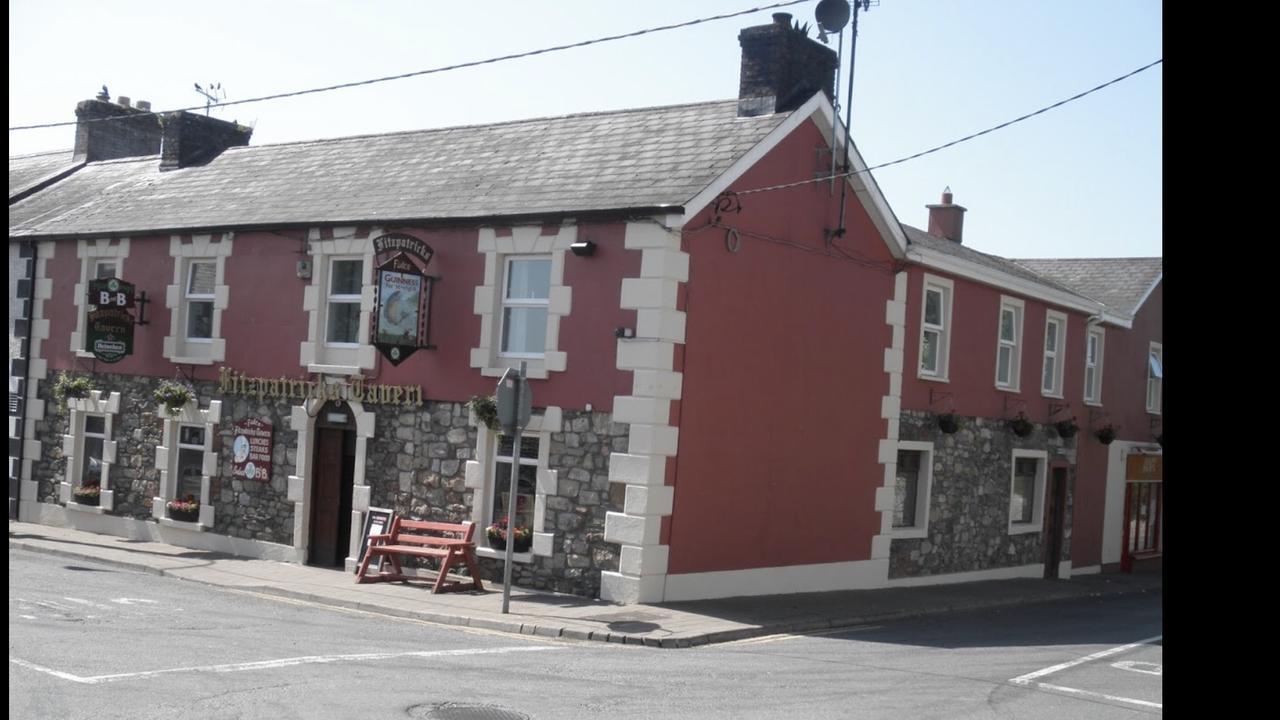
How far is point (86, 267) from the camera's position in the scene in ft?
71.9

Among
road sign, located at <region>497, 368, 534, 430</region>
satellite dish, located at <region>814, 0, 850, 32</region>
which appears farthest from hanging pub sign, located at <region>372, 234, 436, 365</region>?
satellite dish, located at <region>814, 0, 850, 32</region>

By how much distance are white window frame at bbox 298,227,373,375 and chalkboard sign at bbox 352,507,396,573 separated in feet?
6.74

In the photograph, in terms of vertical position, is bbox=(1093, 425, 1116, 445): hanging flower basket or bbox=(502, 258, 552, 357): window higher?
bbox=(502, 258, 552, 357): window

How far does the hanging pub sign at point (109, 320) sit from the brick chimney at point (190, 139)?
13.6 feet

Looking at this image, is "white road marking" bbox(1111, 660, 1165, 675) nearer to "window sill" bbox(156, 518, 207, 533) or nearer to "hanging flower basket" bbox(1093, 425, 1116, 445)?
"window sill" bbox(156, 518, 207, 533)

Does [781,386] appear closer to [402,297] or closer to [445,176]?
[402,297]

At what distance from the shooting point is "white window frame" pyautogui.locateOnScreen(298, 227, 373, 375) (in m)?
18.0

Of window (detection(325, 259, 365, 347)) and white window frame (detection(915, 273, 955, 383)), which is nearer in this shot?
window (detection(325, 259, 365, 347))

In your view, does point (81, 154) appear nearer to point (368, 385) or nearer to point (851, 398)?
point (368, 385)

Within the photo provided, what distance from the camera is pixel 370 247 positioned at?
18.0 metres

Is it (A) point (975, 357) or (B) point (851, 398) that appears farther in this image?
(A) point (975, 357)

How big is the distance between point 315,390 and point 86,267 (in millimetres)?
6407
